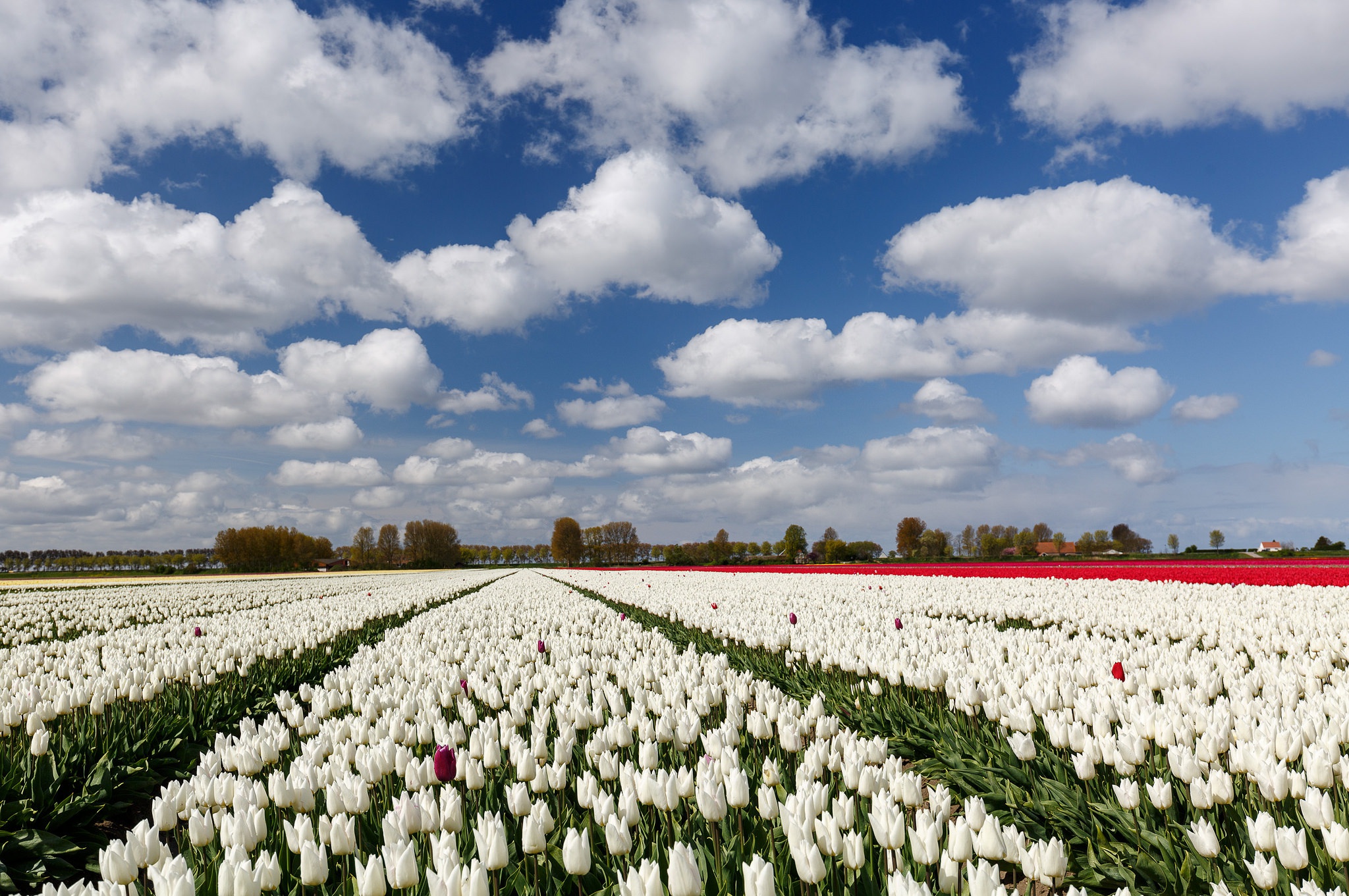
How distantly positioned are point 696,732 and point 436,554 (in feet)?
380

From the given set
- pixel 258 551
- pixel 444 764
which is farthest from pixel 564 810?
pixel 258 551

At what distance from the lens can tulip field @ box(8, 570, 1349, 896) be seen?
9.36ft

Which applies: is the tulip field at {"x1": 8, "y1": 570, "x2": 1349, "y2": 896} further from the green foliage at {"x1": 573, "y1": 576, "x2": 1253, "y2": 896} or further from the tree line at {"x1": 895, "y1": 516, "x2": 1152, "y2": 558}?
the tree line at {"x1": 895, "y1": 516, "x2": 1152, "y2": 558}

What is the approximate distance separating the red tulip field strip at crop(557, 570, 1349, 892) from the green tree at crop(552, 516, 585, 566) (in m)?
93.7

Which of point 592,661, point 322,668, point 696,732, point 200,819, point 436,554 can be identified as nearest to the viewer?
point 200,819

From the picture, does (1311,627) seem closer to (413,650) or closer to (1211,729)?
(1211,729)

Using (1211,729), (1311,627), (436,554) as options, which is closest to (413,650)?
(1211,729)

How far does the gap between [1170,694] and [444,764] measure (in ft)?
16.9

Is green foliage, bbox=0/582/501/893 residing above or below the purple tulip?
below

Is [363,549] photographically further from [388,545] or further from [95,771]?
[95,771]

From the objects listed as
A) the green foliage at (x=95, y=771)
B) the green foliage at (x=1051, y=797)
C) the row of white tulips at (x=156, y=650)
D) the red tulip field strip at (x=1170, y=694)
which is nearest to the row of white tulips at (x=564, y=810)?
the green foliage at (x=1051, y=797)

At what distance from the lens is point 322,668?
32.7ft

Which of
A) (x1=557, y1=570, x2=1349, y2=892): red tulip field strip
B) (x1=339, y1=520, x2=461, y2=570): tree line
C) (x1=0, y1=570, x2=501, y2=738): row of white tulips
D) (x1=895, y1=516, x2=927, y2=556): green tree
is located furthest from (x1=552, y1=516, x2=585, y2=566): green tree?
(x1=557, y1=570, x2=1349, y2=892): red tulip field strip

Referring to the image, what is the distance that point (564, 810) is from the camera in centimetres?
389
